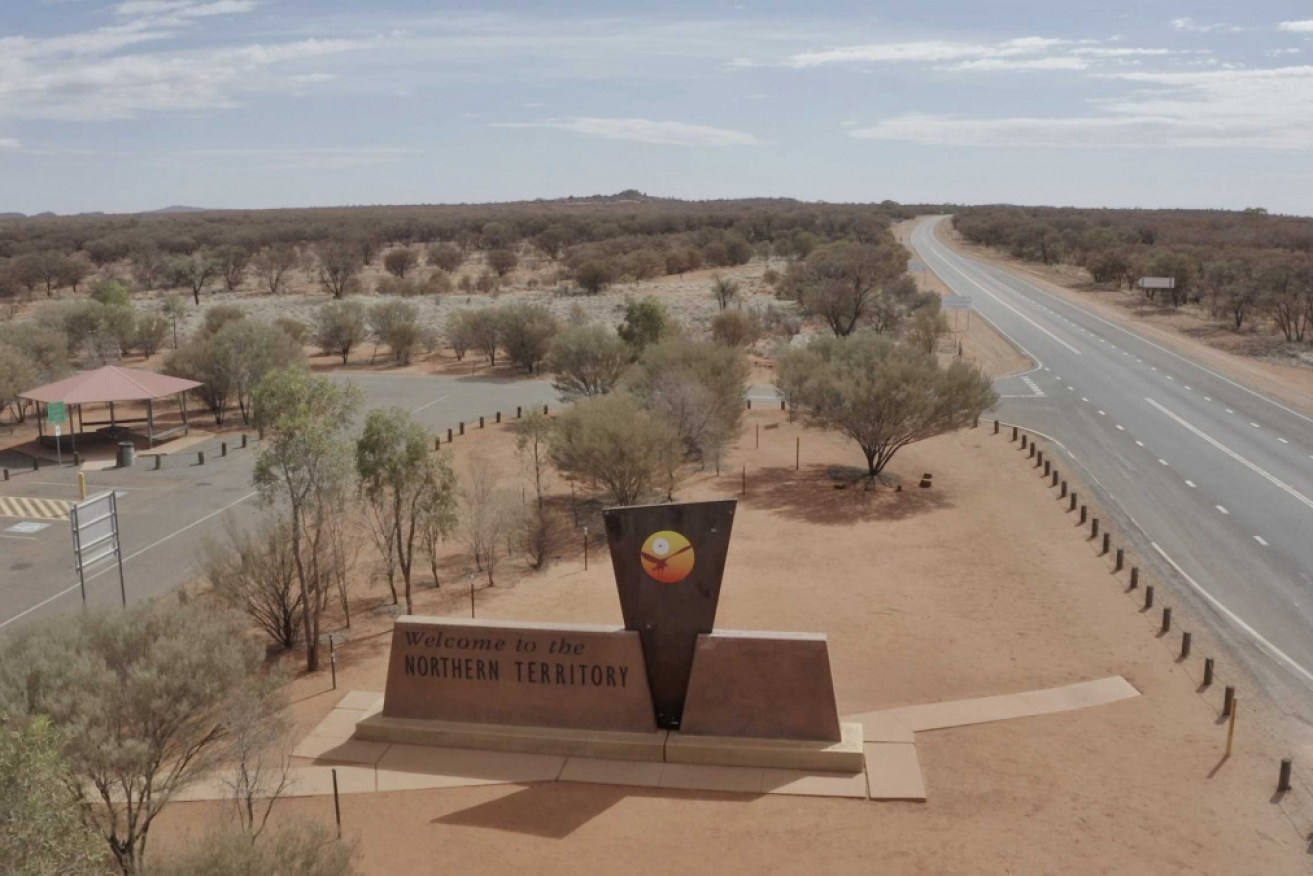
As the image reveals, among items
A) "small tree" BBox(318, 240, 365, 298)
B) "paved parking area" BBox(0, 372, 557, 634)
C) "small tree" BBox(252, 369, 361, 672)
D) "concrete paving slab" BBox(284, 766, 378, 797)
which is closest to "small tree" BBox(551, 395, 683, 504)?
"paved parking area" BBox(0, 372, 557, 634)

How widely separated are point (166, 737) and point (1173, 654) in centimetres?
1555

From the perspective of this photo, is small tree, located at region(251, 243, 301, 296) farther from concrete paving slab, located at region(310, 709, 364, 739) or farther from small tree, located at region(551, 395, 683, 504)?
concrete paving slab, located at region(310, 709, 364, 739)

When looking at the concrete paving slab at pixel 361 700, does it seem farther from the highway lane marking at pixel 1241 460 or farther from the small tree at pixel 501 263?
the small tree at pixel 501 263

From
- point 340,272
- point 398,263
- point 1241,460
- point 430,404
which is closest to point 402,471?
point 430,404

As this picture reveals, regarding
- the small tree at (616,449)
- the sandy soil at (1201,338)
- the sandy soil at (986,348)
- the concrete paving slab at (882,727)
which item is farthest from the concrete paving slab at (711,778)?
the sandy soil at (986,348)

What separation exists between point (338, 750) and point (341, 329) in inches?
1718

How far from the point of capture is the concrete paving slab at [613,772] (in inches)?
538

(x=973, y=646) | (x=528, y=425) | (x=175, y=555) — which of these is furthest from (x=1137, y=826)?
(x=175, y=555)

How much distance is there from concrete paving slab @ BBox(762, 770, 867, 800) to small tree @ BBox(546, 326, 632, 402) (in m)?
29.3

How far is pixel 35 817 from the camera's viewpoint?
6965 millimetres

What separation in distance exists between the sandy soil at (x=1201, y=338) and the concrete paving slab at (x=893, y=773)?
32.7 m

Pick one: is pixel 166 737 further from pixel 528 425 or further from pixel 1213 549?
pixel 1213 549

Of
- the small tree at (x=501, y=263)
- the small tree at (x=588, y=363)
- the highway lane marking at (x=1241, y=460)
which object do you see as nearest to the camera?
the highway lane marking at (x=1241, y=460)

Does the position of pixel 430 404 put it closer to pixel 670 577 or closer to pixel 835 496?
pixel 835 496
